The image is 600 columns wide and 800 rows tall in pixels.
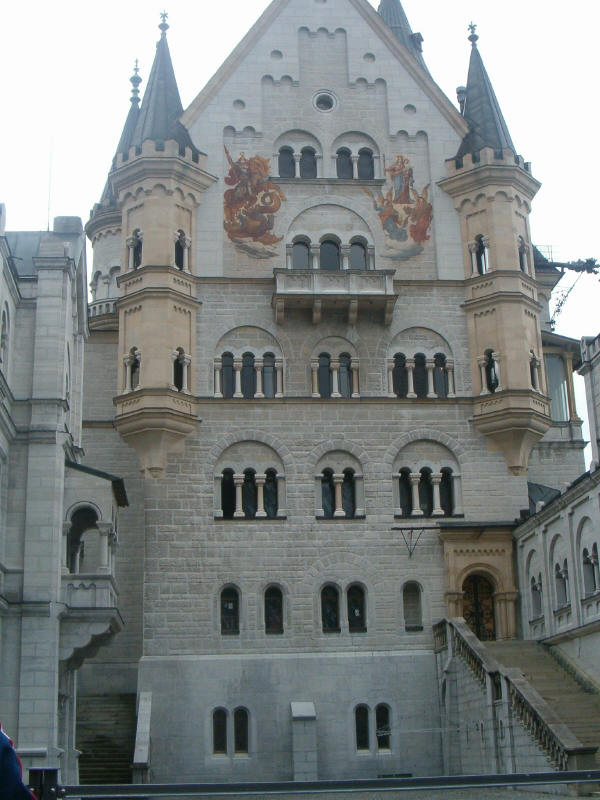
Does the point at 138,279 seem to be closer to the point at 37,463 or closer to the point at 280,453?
the point at 280,453

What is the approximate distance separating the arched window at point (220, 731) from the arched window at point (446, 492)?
32.8 feet

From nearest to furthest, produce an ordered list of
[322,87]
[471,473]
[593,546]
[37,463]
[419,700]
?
[37,463] → [593,546] → [419,700] → [471,473] → [322,87]

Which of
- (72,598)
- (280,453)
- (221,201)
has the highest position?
(221,201)

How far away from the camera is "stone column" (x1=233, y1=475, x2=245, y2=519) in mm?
36656

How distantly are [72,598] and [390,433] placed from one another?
47.3 ft

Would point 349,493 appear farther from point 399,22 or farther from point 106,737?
point 399,22

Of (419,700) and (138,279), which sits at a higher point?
(138,279)

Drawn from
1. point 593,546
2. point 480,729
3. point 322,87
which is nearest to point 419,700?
point 480,729

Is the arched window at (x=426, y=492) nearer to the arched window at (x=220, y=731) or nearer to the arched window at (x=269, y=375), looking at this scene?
the arched window at (x=269, y=375)

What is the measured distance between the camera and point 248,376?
38625 millimetres

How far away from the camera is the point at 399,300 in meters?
39.6

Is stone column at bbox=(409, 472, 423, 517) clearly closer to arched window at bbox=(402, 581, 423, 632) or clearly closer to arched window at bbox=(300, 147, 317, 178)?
arched window at bbox=(402, 581, 423, 632)

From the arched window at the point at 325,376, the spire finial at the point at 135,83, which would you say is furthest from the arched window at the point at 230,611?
the spire finial at the point at 135,83

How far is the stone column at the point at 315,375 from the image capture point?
38156 millimetres
